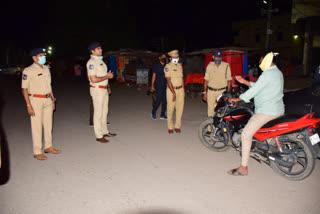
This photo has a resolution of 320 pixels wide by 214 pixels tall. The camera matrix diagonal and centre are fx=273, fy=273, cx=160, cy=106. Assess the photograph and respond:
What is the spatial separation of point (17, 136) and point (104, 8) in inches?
1837

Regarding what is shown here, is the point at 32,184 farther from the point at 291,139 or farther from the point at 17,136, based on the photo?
the point at 291,139

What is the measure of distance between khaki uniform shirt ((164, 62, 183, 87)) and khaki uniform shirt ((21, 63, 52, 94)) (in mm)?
2747

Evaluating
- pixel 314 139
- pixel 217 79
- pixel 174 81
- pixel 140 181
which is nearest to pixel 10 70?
pixel 174 81

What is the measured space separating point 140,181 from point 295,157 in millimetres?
2481

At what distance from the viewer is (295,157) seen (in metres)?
4.30

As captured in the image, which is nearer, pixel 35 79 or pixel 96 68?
pixel 35 79

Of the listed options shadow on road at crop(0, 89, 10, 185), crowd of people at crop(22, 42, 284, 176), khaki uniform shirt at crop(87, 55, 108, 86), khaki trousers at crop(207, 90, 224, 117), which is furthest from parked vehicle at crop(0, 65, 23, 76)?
khaki trousers at crop(207, 90, 224, 117)

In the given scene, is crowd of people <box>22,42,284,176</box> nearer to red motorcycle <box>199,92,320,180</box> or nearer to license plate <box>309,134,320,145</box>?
red motorcycle <box>199,92,320,180</box>

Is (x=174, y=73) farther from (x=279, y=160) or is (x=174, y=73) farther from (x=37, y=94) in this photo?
(x=279, y=160)

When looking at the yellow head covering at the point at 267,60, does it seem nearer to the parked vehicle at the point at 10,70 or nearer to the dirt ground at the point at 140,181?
the dirt ground at the point at 140,181

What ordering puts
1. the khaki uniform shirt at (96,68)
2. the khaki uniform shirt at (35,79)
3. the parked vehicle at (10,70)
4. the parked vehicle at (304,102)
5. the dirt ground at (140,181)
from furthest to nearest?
1. the parked vehicle at (10,70)
2. the khaki uniform shirt at (96,68)
3. the parked vehicle at (304,102)
4. the khaki uniform shirt at (35,79)
5. the dirt ground at (140,181)

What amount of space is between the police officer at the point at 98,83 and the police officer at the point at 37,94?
→ 95cm

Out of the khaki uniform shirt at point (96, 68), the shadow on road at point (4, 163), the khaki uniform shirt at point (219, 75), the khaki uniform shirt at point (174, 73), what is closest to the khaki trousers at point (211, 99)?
the khaki uniform shirt at point (219, 75)

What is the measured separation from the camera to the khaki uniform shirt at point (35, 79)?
497cm
